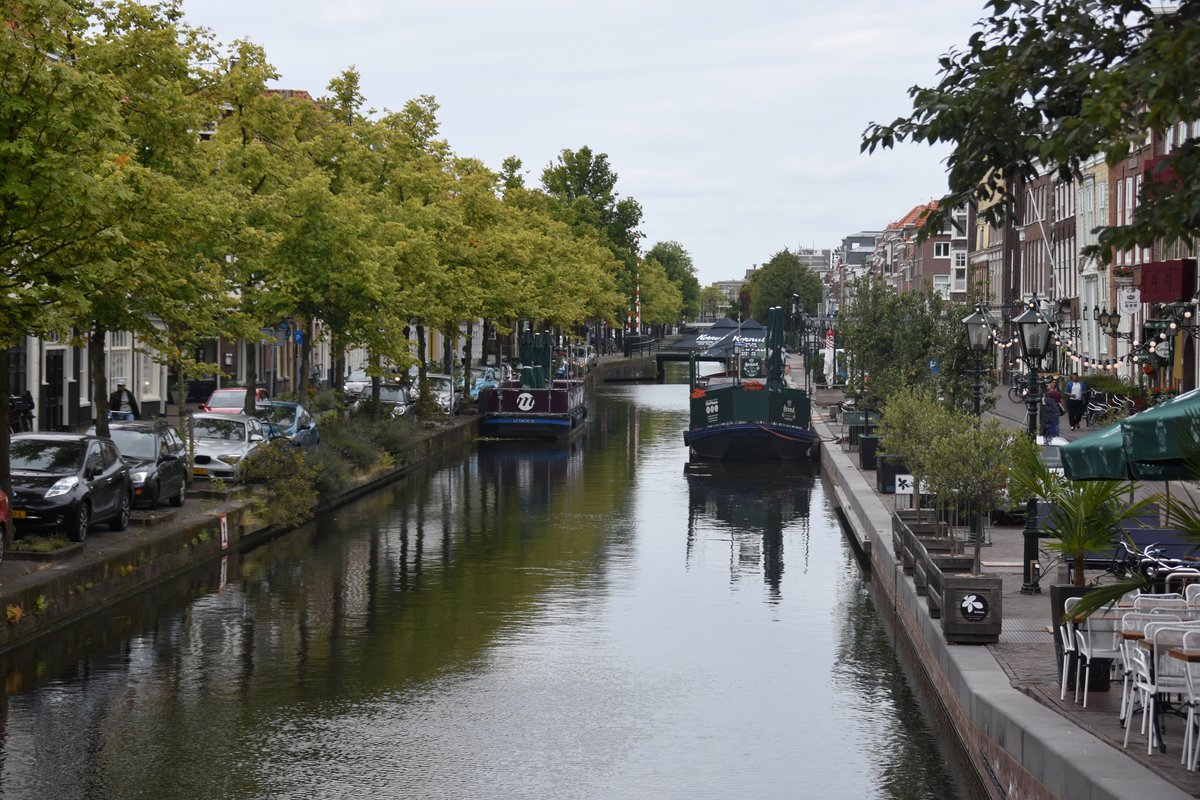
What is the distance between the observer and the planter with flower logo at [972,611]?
54.9 ft

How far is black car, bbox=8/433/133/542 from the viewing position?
22438mm

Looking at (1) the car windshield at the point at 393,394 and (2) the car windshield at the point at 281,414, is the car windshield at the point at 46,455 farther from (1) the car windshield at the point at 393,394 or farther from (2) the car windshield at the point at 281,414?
(1) the car windshield at the point at 393,394

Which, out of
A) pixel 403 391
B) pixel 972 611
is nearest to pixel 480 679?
pixel 972 611

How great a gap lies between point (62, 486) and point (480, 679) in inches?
299

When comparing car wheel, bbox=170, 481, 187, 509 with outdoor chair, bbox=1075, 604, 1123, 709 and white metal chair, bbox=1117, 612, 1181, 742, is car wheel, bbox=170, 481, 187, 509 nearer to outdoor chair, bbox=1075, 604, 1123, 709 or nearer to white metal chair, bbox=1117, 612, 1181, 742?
outdoor chair, bbox=1075, 604, 1123, 709

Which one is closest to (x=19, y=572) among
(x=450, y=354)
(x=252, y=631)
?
(x=252, y=631)

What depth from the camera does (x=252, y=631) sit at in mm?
21250

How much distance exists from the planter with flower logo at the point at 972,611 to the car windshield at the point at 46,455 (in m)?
12.8

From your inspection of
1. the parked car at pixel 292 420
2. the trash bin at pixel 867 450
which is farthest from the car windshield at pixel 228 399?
the trash bin at pixel 867 450

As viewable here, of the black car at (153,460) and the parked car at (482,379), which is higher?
the parked car at (482,379)

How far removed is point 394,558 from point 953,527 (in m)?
9.54

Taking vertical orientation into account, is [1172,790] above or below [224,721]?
above

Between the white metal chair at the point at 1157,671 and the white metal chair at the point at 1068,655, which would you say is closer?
the white metal chair at the point at 1157,671

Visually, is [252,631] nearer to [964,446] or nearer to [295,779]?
[295,779]
